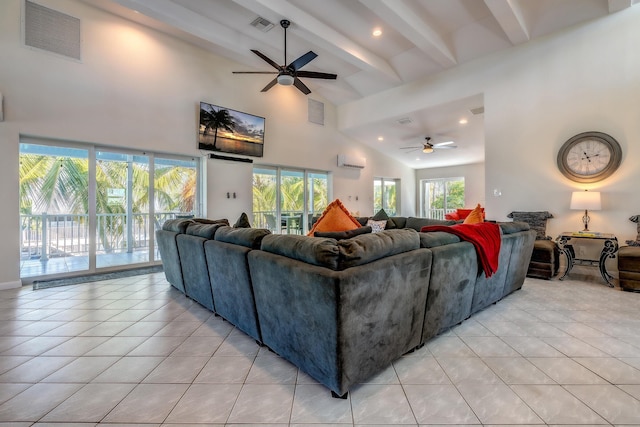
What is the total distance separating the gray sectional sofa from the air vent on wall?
504 centimetres

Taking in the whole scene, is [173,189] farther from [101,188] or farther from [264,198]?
[264,198]

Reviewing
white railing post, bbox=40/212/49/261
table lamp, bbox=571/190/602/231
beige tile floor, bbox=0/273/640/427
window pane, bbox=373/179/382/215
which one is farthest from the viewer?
window pane, bbox=373/179/382/215

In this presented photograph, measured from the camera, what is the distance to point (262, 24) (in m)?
4.39

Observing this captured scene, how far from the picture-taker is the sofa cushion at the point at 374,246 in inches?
58.6

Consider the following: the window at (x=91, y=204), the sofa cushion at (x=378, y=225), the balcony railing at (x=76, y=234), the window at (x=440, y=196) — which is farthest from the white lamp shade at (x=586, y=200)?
the balcony railing at (x=76, y=234)

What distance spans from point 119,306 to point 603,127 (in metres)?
6.37

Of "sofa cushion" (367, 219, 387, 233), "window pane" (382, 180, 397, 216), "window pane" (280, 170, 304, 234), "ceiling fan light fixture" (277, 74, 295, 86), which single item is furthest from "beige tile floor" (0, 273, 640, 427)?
"window pane" (382, 180, 397, 216)

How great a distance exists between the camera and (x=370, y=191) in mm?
8305

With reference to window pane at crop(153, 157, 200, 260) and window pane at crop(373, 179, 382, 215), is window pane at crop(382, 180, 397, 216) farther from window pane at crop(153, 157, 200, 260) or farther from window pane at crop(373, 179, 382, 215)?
window pane at crop(153, 157, 200, 260)

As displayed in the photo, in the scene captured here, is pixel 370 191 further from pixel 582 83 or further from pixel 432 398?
pixel 432 398

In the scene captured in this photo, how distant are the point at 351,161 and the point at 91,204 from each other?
556cm

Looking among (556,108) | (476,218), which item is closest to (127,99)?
(476,218)

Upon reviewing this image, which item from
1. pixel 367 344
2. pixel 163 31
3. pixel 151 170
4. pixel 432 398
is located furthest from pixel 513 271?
pixel 163 31

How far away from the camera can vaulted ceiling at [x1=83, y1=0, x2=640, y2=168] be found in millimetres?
3803
